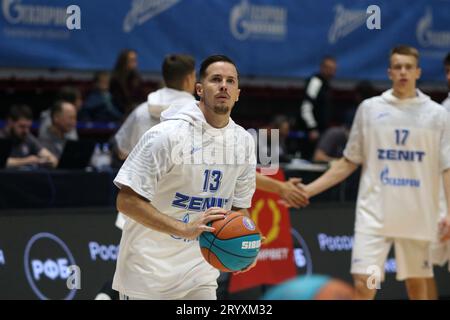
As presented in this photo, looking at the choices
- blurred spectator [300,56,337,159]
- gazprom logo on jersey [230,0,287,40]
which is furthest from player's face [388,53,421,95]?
gazprom logo on jersey [230,0,287,40]

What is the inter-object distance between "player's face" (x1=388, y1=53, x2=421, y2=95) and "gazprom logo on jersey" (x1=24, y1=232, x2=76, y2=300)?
3.41 meters

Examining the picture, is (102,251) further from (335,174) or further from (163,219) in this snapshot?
(163,219)

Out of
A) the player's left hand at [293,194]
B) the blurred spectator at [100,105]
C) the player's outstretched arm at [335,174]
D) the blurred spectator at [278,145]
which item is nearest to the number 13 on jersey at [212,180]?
the player's left hand at [293,194]

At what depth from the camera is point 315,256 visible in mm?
11039

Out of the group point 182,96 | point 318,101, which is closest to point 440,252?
point 182,96

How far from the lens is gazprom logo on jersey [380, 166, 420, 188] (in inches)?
363

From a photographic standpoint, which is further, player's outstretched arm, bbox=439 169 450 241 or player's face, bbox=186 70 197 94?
player's outstretched arm, bbox=439 169 450 241

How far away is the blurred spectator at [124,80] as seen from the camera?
12.9m

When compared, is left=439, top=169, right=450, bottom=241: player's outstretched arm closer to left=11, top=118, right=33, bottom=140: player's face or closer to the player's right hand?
the player's right hand

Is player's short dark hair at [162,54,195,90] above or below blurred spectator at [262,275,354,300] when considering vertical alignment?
Answer: above

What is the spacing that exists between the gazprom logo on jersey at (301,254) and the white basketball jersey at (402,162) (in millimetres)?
1735

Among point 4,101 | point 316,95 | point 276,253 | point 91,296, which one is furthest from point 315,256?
point 4,101

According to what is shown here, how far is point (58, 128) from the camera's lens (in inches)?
438
